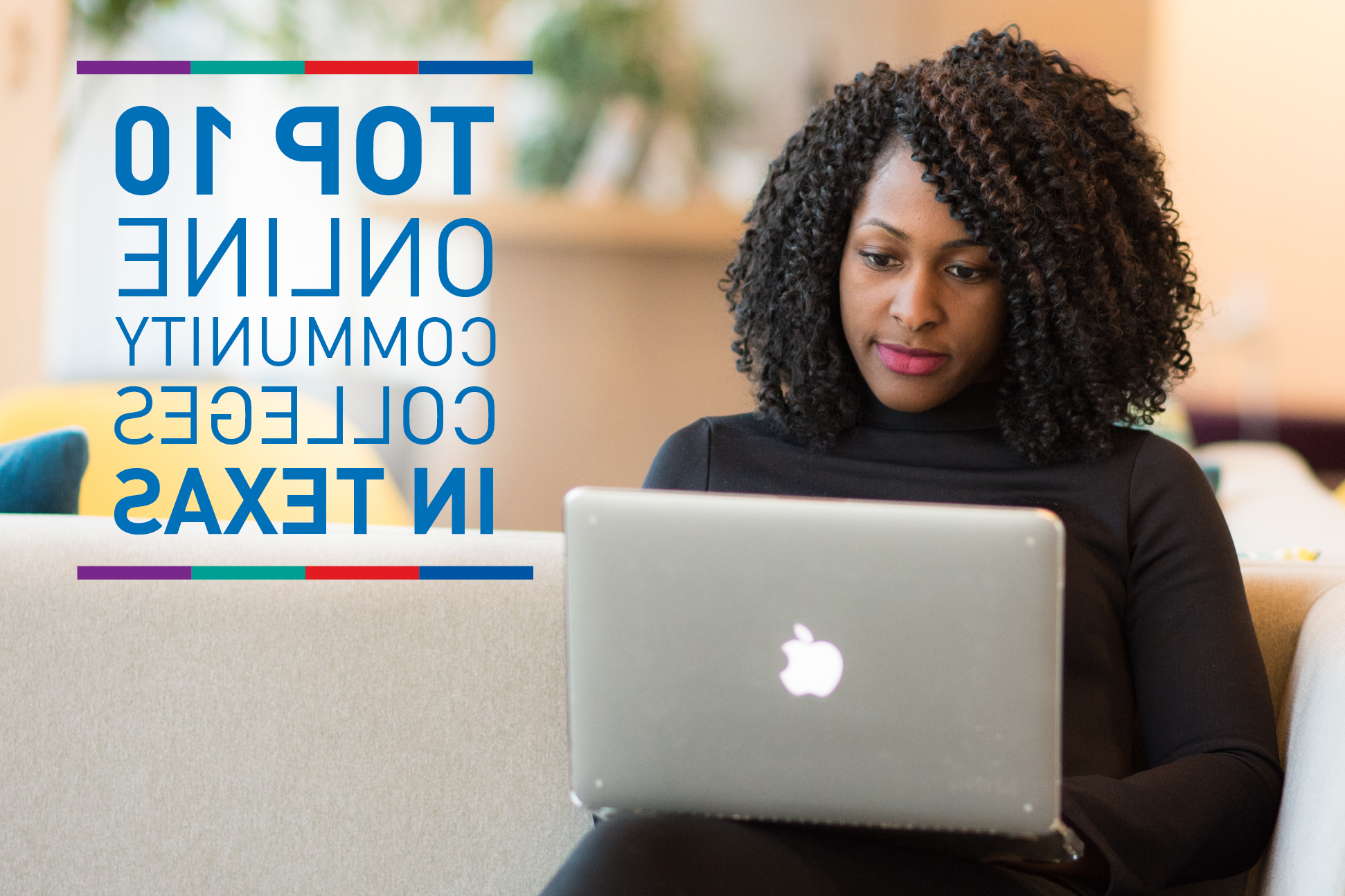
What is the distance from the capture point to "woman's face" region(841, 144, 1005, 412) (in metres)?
1.19

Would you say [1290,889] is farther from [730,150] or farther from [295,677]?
[730,150]

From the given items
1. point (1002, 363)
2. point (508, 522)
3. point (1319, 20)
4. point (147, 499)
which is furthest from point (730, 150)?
point (1002, 363)

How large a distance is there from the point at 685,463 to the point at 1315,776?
655 mm

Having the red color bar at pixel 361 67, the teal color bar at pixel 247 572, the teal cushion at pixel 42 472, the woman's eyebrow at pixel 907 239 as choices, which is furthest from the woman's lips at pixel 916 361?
the red color bar at pixel 361 67

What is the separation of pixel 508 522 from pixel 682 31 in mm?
1839

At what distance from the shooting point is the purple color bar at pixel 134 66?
3.82m

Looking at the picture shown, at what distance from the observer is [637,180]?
13.5 ft

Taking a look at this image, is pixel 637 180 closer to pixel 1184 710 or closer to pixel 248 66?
pixel 248 66

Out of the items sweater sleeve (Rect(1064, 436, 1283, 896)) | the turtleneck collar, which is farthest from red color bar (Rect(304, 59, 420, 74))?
sweater sleeve (Rect(1064, 436, 1283, 896))

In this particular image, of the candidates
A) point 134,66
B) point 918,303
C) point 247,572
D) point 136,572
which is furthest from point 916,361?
point 134,66

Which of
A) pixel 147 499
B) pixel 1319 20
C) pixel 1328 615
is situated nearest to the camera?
pixel 1328 615

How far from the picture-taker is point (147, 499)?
2010 millimetres

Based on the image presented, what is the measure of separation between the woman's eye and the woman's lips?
0.08 metres

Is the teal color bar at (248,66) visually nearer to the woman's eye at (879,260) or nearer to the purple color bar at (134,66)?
the purple color bar at (134,66)
